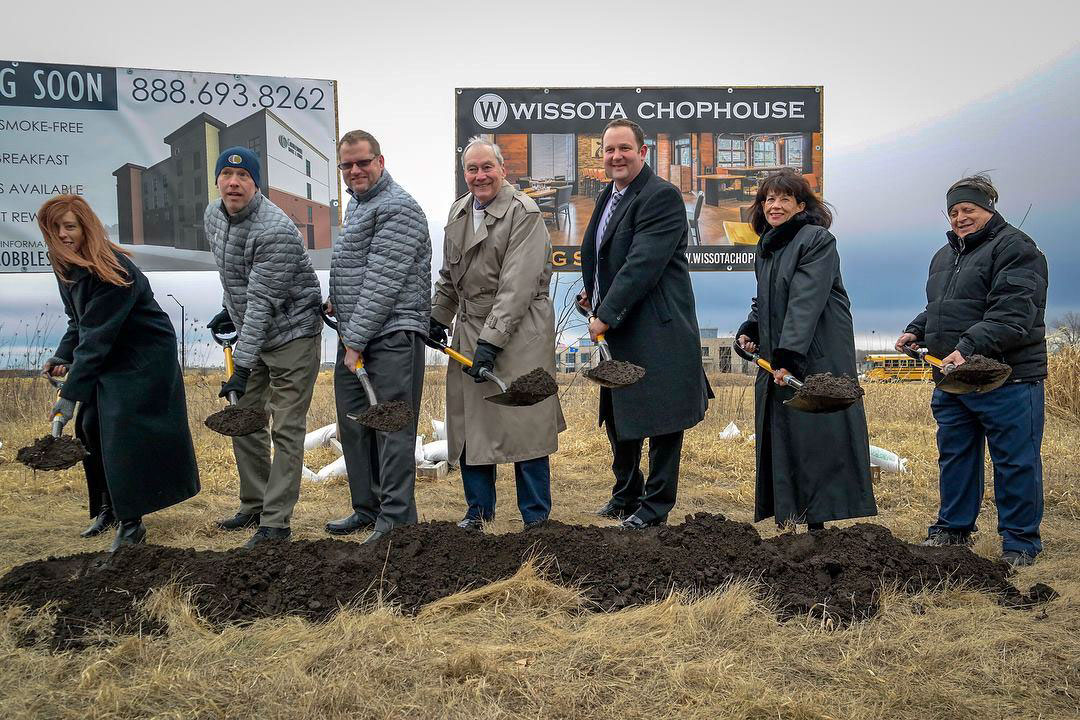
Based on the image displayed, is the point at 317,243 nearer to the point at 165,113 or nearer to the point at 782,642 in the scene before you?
the point at 165,113

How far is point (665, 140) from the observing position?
Answer: 9.71 metres

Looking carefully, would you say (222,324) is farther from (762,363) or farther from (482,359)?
(762,363)

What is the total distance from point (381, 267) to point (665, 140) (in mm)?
6137

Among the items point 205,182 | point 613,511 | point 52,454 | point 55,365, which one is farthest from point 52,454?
point 205,182

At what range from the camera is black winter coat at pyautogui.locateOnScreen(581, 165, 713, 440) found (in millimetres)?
4434

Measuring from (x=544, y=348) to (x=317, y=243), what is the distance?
18.1 feet

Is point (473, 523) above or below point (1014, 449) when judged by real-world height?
below

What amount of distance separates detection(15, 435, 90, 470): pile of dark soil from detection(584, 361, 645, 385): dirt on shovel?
8.11 ft

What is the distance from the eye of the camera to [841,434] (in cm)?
436

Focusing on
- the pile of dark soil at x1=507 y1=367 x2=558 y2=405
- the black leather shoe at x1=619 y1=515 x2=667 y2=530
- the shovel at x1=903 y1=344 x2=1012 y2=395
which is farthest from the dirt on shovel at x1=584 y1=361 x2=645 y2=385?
the shovel at x1=903 y1=344 x2=1012 y2=395

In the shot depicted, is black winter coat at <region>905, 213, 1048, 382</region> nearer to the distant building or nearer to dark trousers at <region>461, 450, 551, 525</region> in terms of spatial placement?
dark trousers at <region>461, 450, 551, 525</region>

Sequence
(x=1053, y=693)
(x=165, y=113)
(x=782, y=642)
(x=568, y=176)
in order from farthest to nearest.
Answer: (x=568, y=176) → (x=165, y=113) → (x=782, y=642) → (x=1053, y=693)

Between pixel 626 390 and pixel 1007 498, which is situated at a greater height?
pixel 626 390

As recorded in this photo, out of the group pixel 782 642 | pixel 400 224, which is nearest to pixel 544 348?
pixel 400 224
